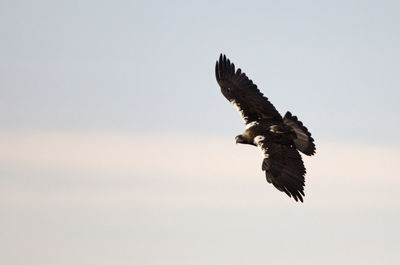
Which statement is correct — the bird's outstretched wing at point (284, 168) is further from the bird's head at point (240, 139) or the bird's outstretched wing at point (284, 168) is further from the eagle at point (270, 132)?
the bird's head at point (240, 139)

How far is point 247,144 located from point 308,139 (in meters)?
2.48

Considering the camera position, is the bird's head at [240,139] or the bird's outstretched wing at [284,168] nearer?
the bird's outstretched wing at [284,168]

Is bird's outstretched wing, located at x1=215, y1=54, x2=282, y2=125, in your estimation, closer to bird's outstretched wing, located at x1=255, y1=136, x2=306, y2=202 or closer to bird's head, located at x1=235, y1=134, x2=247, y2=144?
bird's head, located at x1=235, y1=134, x2=247, y2=144

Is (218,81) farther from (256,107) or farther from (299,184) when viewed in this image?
(299,184)

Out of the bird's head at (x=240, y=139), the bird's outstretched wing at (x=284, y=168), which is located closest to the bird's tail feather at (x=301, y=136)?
the bird's outstretched wing at (x=284, y=168)

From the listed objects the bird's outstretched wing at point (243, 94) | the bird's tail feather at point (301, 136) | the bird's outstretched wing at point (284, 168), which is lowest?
the bird's outstretched wing at point (284, 168)

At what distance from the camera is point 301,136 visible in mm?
32188

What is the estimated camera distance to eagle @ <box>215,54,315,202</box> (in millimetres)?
30500

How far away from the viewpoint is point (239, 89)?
1361 inches

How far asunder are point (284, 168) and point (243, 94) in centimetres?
469

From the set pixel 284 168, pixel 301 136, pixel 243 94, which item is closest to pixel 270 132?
pixel 301 136

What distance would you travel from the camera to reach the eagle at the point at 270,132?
30500mm

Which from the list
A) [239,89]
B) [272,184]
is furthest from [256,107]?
[272,184]

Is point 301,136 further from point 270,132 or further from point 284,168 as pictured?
point 284,168
